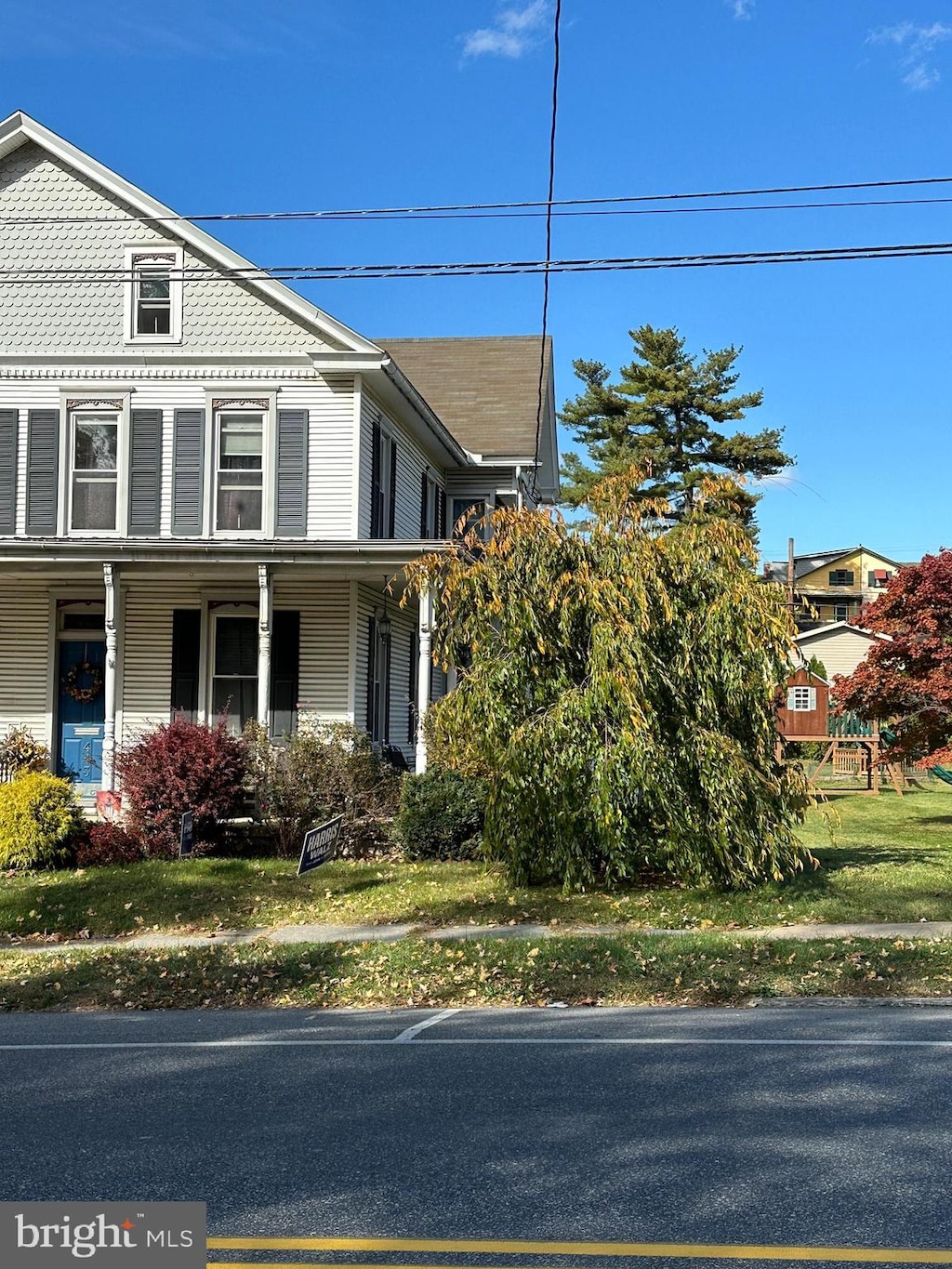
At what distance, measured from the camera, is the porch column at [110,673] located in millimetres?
18719

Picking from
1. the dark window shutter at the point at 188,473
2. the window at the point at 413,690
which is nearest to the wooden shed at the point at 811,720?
the window at the point at 413,690

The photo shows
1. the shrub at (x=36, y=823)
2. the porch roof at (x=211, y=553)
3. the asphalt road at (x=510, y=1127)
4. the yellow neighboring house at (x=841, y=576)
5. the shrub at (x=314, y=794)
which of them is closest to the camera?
the asphalt road at (x=510, y=1127)

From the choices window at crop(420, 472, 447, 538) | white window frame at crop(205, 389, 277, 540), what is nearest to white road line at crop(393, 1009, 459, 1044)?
white window frame at crop(205, 389, 277, 540)

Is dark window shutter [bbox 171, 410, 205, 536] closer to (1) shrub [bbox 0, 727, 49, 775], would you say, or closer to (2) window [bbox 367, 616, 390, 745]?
(2) window [bbox 367, 616, 390, 745]

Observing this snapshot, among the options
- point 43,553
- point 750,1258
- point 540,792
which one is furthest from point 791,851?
point 43,553

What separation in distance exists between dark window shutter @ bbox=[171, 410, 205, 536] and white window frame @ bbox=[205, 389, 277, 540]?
12cm

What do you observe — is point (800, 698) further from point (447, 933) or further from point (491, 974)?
point (491, 974)

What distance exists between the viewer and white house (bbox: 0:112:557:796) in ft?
67.2

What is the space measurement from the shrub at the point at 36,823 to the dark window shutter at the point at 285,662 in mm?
4931

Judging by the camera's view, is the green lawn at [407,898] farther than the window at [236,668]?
No

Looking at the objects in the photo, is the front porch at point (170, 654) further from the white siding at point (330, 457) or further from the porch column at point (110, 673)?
the white siding at point (330, 457)

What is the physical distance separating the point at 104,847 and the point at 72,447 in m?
7.79

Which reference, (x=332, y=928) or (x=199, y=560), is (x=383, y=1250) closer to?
(x=332, y=928)

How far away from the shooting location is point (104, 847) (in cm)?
1603
